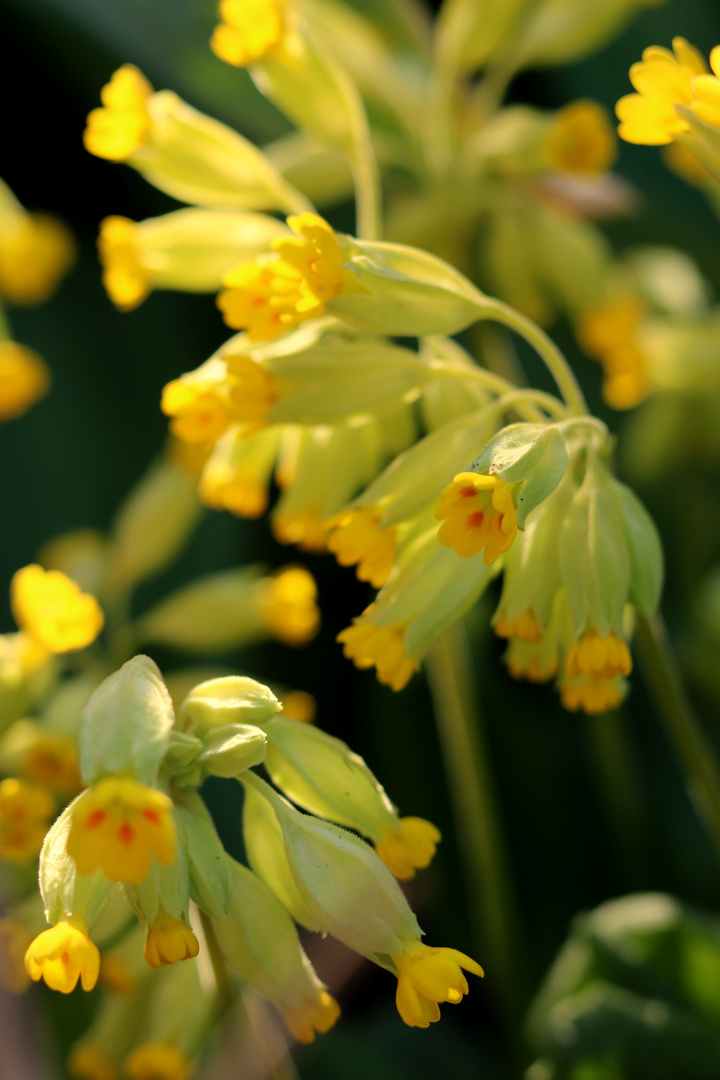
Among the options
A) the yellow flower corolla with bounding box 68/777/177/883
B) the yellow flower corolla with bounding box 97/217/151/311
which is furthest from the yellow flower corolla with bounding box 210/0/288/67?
the yellow flower corolla with bounding box 68/777/177/883

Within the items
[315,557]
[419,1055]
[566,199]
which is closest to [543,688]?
[315,557]

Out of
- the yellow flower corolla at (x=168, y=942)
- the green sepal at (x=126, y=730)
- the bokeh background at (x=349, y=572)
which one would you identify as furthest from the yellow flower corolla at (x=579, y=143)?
the yellow flower corolla at (x=168, y=942)

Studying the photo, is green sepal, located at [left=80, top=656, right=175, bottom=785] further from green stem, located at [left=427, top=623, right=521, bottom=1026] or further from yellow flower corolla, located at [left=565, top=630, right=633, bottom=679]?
green stem, located at [left=427, top=623, right=521, bottom=1026]

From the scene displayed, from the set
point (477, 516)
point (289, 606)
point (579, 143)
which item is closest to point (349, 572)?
point (289, 606)

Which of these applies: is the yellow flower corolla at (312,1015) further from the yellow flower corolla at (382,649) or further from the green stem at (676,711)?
the green stem at (676,711)

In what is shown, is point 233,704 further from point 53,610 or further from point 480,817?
point 480,817

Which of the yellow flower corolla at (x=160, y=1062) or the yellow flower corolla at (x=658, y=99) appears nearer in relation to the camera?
the yellow flower corolla at (x=658, y=99)

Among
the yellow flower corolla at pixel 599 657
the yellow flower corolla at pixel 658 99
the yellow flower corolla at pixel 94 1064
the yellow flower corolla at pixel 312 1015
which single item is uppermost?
the yellow flower corolla at pixel 658 99
